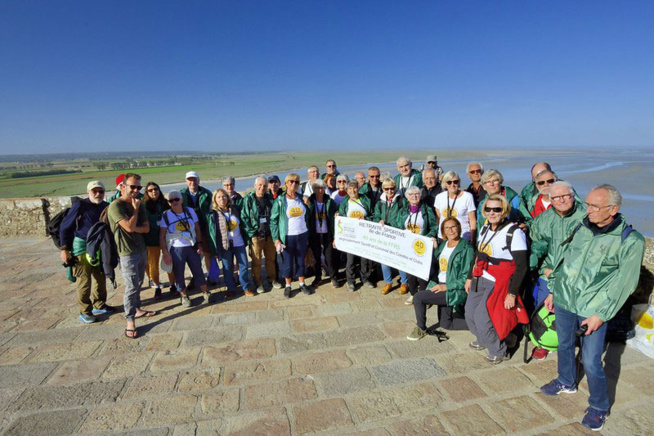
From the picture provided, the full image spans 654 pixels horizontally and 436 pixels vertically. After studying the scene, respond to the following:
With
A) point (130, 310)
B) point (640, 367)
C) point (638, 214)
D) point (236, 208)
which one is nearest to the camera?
point (640, 367)

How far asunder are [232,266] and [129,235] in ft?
5.80

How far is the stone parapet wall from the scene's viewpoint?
10336mm

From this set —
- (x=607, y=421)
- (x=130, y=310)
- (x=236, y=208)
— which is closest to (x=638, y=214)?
(x=607, y=421)

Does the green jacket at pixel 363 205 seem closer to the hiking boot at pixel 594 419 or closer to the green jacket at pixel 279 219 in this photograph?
the green jacket at pixel 279 219

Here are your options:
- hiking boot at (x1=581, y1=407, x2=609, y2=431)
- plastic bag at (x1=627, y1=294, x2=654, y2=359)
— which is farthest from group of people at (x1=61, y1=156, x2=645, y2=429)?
plastic bag at (x1=627, y1=294, x2=654, y2=359)

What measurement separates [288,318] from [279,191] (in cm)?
243

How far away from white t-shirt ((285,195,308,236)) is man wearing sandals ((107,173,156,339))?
2198mm

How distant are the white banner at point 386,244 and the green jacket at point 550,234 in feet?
4.40

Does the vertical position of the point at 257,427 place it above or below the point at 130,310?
below

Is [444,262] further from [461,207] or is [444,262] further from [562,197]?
[562,197]

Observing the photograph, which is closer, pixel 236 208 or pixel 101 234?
pixel 101 234

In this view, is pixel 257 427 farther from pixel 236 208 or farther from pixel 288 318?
pixel 236 208

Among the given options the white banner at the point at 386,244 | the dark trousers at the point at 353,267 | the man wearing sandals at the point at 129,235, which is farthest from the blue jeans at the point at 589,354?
the man wearing sandals at the point at 129,235

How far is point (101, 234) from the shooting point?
4504mm
